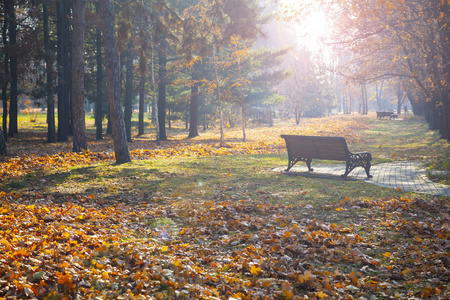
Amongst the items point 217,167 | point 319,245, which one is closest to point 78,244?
point 319,245

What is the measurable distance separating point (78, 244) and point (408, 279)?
12.8 feet

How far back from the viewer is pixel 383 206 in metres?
6.47

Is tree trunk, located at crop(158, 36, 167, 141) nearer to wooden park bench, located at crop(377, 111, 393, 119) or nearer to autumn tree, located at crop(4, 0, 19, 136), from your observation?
autumn tree, located at crop(4, 0, 19, 136)

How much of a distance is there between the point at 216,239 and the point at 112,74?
7.54 metres

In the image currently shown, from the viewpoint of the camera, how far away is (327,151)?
31.7 ft

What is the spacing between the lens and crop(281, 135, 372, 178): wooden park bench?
9289 millimetres

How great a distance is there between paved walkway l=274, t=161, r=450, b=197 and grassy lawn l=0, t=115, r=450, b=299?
0.50 meters

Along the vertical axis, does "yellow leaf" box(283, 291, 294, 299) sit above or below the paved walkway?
below

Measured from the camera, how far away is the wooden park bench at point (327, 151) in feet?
30.5

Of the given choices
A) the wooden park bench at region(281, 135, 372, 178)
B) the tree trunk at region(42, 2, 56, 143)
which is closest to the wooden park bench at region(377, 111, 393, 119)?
the wooden park bench at region(281, 135, 372, 178)

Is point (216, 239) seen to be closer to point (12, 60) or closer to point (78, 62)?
point (78, 62)

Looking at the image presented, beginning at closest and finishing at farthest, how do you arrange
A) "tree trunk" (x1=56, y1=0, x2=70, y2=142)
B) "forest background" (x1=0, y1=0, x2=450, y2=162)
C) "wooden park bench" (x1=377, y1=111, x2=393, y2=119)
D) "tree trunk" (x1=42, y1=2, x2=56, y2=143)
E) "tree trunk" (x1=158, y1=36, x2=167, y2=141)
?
"forest background" (x1=0, y1=0, x2=450, y2=162), "tree trunk" (x1=42, y1=2, x2=56, y2=143), "tree trunk" (x1=56, y1=0, x2=70, y2=142), "tree trunk" (x1=158, y1=36, x2=167, y2=141), "wooden park bench" (x1=377, y1=111, x2=393, y2=119)

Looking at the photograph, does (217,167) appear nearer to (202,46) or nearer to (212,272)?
(202,46)

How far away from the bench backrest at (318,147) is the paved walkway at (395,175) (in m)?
0.58
